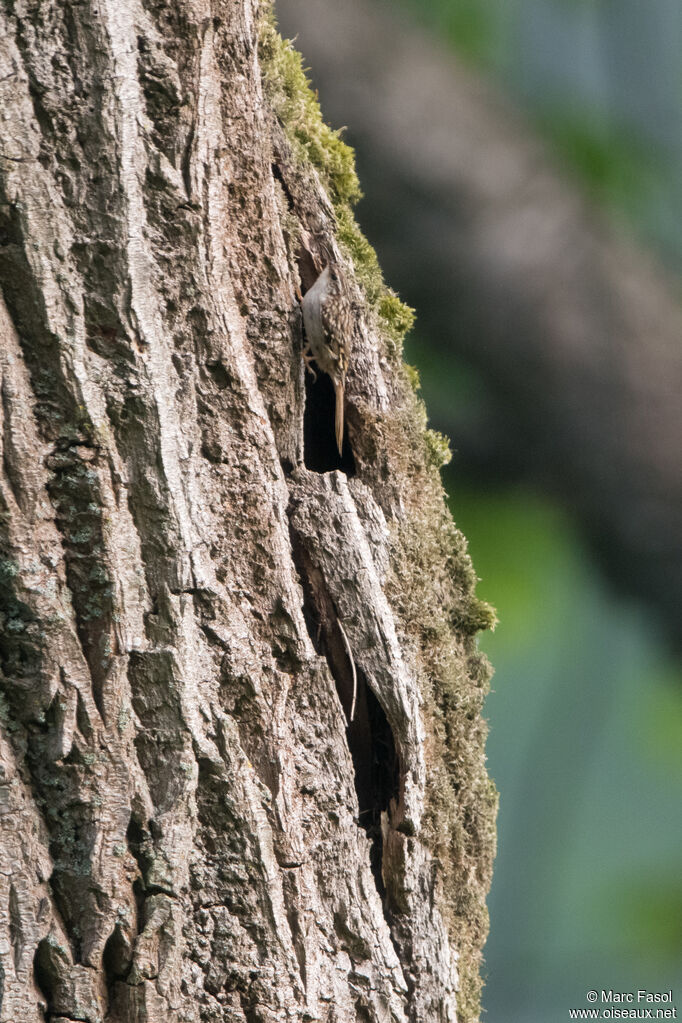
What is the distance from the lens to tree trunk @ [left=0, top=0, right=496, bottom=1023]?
1.16 meters

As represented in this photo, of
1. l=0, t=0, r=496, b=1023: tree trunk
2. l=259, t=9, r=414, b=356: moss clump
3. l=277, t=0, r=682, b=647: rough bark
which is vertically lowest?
l=0, t=0, r=496, b=1023: tree trunk

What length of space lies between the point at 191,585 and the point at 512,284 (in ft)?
6.29

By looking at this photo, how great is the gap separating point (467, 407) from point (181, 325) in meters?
1.64

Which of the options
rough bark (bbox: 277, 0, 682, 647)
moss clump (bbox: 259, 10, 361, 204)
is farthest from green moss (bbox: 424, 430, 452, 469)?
rough bark (bbox: 277, 0, 682, 647)

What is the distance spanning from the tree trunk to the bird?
0.03 metres

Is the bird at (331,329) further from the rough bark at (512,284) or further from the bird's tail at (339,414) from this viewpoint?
the rough bark at (512,284)

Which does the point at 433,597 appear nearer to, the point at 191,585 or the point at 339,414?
the point at 339,414

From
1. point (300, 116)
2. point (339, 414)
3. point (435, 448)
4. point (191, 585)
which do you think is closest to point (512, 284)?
point (435, 448)

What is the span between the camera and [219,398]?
1.35m

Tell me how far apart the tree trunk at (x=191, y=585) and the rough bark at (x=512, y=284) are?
116 cm

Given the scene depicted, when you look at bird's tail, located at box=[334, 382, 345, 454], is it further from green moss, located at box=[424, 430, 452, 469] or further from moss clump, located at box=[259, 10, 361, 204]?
moss clump, located at box=[259, 10, 361, 204]

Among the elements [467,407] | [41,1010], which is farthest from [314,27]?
[41,1010]

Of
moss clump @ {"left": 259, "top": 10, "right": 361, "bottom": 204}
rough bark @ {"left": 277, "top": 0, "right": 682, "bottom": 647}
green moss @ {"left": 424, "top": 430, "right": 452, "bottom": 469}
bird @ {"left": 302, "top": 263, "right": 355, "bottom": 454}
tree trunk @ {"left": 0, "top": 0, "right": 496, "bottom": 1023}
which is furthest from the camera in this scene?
rough bark @ {"left": 277, "top": 0, "right": 682, "bottom": 647}

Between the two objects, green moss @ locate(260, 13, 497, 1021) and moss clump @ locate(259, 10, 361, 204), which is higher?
moss clump @ locate(259, 10, 361, 204)
